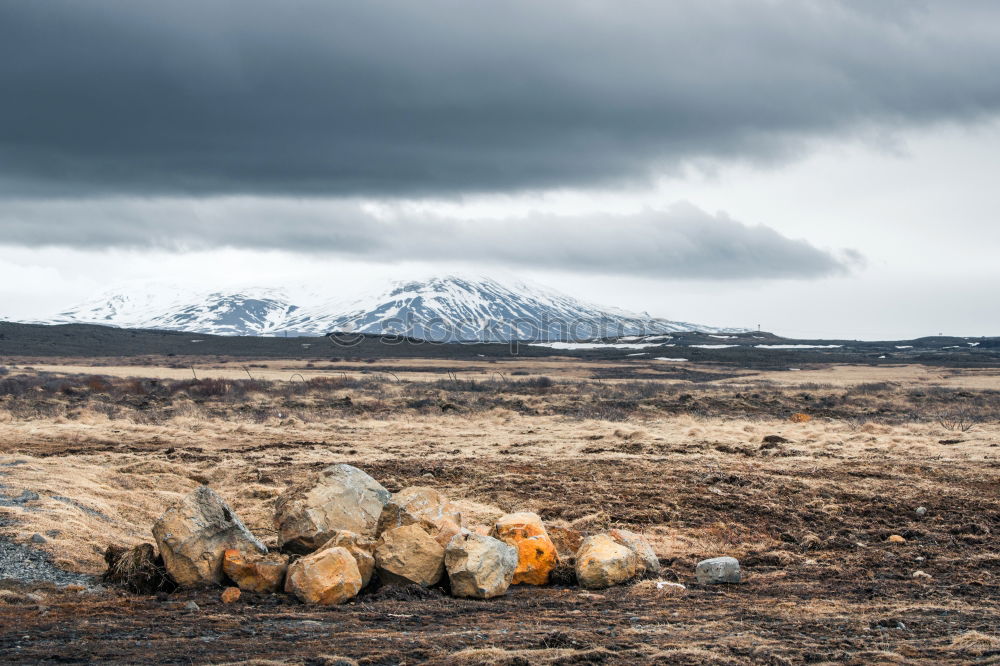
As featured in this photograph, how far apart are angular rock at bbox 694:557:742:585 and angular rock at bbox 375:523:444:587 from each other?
147 inches

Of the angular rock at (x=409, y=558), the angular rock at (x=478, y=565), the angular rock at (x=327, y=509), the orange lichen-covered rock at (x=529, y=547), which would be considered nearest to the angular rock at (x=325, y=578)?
the angular rock at (x=409, y=558)

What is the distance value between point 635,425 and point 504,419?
543 cm

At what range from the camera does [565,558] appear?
12.6 metres

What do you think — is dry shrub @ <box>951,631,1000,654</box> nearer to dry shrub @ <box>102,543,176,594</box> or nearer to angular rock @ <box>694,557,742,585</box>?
angular rock @ <box>694,557,742,585</box>

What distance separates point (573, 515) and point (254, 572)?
725cm

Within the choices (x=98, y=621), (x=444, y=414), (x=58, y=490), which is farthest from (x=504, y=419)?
(x=98, y=621)

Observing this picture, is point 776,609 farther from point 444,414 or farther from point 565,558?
point 444,414

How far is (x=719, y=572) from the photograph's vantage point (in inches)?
476

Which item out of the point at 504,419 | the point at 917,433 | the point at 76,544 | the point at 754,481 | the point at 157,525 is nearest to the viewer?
the point at 157,525

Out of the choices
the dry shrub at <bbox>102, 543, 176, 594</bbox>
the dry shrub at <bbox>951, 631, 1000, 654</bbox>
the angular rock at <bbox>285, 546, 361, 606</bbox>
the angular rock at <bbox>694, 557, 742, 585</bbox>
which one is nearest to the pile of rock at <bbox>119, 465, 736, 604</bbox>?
the angular rock at <bbox>285, 546, 361, 606</bbox>

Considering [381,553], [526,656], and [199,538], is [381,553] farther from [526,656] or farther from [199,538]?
[526,656]

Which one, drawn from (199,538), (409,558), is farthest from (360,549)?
(199,538)

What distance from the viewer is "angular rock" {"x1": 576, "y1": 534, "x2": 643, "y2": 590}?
11.8m

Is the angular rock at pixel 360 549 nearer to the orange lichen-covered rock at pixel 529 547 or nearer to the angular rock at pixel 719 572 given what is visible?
the orange lichen-covered rock at pixel 529 547
